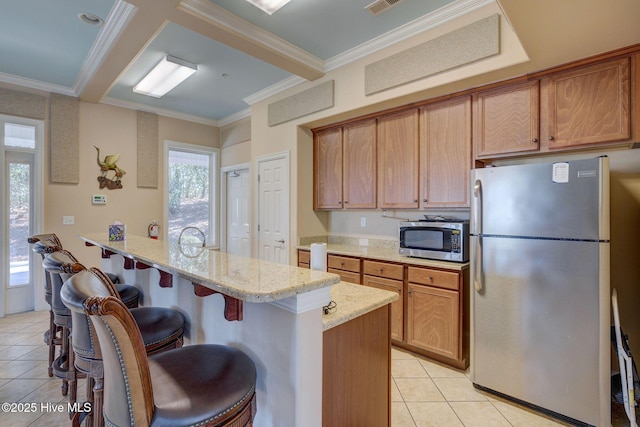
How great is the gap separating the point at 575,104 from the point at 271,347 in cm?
254

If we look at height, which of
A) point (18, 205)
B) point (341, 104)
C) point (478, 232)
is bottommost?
point (478, 232)

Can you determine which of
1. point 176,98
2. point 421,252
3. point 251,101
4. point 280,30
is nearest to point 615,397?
point 421,252

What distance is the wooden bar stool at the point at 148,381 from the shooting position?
908mm

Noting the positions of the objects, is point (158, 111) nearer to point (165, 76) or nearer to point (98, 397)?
point (165, 76)

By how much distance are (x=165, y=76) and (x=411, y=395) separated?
4024 mm

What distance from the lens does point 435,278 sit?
2615 millimetres

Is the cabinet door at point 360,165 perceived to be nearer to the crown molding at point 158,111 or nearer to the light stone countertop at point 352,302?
the light stone countertop at point 352,302

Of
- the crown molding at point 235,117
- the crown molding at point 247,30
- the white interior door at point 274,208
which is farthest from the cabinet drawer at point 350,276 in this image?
the crown molding at point 235,117

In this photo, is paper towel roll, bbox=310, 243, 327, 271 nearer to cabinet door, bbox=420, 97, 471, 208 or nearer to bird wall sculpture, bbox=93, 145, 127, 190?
cabinet door, bbox=420, 97, 471, 208

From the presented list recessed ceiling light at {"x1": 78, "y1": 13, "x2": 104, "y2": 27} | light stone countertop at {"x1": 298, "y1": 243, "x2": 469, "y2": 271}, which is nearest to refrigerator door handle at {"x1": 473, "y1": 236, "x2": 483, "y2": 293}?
light stone countertop at {"x1": 298, "y1": 243, "x2": 469, "y2": 271}

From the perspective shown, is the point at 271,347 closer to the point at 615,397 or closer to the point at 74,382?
the point at 74,382

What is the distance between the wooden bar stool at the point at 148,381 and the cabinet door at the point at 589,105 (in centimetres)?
253

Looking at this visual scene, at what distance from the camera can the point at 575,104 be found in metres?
2.15

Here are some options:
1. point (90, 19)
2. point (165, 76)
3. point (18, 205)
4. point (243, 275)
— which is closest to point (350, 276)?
point (243, 275)
